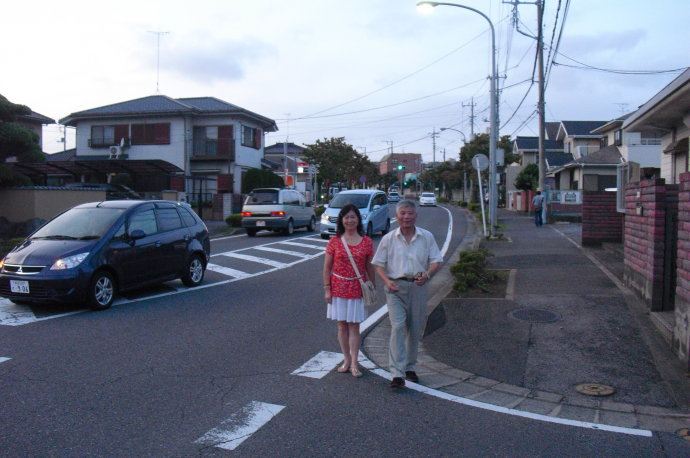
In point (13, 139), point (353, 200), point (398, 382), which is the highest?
point (13, 139)

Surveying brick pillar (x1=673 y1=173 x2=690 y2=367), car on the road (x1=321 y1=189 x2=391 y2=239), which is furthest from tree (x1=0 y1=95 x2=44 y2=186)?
brick pillar (x1=673 y1=173 x2=690 y2=367)

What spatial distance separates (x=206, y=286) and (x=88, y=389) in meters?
6.26

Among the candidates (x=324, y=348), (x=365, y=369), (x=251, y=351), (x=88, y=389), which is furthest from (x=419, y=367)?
(x=88, y=389)

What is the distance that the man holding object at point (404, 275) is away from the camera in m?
6.11

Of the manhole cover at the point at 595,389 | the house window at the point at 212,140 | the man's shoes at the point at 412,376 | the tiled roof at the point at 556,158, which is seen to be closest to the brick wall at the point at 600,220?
the manhole cover at the point at 595,389

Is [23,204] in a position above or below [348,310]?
above

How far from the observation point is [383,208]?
24.9 m

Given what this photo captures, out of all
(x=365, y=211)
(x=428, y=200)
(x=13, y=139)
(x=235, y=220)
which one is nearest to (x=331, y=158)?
(x=428, y=200)

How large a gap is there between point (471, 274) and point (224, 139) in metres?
30.5

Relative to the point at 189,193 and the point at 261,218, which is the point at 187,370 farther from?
the point at 189,193

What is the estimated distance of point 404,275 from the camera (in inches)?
240

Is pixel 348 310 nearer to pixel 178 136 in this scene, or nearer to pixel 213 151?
pixel 213 151

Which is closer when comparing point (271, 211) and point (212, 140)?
point (271, 211)

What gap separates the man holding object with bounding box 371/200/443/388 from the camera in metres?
6.11
